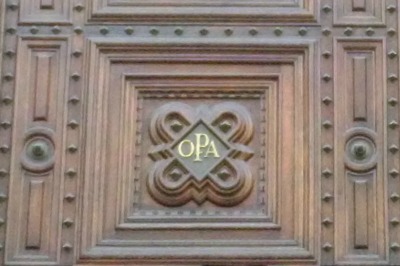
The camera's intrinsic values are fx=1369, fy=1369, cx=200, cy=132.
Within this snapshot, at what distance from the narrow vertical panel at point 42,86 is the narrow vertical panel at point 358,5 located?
100 cm

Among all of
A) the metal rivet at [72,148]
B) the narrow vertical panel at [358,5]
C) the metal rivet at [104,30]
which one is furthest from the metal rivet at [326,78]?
the metal rivet at [72,148]

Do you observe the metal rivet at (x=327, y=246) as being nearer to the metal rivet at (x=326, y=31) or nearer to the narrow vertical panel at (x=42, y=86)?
A: the metal rivet at (x=326, y=31)

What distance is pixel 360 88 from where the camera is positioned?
171 inches

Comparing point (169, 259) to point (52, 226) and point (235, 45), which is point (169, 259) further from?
point (235, 45)

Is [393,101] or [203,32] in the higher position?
[203,32]

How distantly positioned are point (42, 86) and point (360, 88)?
1.01 metres

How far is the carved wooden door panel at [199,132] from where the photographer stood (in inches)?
166

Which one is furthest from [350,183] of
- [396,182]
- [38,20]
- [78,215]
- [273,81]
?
[38,20]

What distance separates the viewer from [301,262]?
13.7 ft

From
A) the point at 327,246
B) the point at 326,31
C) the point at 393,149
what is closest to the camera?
the point at 327,246

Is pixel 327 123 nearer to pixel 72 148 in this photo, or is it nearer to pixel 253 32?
pixel 253 32

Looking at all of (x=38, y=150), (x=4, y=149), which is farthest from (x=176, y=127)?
(x=4, y=149)

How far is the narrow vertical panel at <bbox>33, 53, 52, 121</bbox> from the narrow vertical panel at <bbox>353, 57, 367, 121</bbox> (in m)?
0.97

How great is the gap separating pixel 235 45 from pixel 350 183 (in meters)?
0.58
